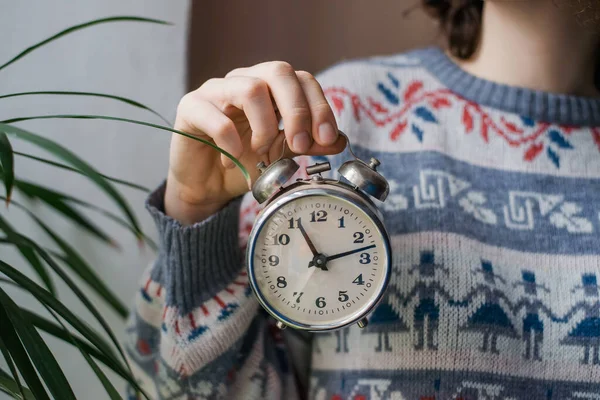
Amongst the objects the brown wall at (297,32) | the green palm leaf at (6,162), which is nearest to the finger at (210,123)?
the green palm leaf at (6,162)

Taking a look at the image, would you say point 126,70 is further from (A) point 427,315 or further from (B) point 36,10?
(A) point 427,315

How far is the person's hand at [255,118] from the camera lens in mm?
586

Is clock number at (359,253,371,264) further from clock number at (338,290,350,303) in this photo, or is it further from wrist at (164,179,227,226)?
wrist at (164,179,227,226)

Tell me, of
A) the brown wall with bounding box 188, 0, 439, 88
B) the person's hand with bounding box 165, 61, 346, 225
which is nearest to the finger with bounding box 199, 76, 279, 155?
the person's hand with bounding box 165, 61, 346, 225

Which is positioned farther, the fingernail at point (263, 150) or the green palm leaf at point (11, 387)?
the fingernail at point (263, 150)

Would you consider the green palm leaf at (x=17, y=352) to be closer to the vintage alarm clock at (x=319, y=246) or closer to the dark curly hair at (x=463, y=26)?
the vintage alarm clock at (x=319, y=246)

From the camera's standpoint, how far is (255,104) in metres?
0.59

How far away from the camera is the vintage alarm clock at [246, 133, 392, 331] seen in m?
0.58

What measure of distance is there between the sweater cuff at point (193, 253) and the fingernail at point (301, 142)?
18 centimetres

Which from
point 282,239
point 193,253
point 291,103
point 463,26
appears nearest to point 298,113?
point 291,103

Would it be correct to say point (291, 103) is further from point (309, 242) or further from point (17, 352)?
point (17, 352)

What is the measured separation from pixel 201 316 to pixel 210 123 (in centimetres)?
26

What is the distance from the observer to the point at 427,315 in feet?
2.50

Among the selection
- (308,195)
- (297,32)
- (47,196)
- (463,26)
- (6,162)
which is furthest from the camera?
(297,32)
